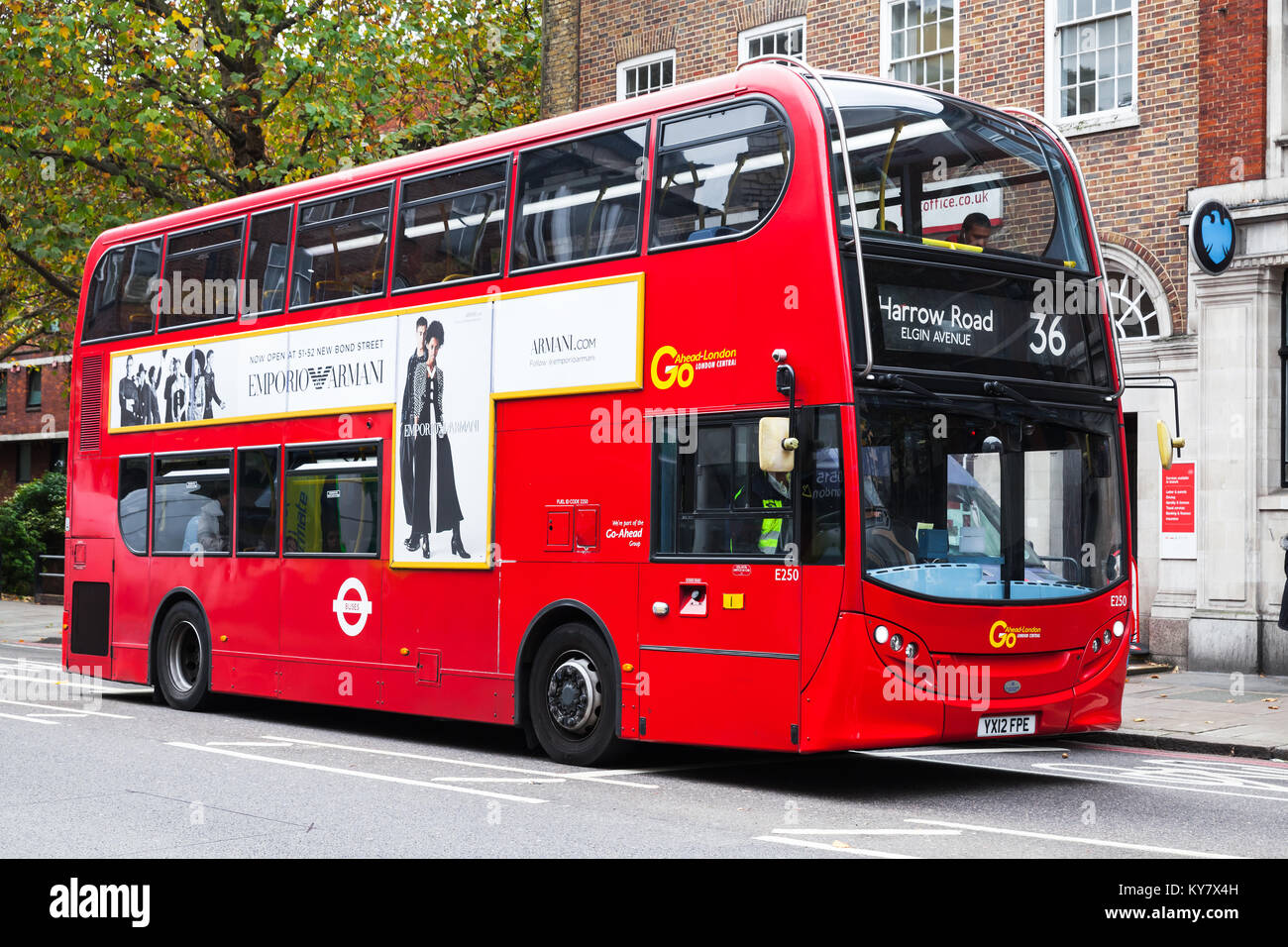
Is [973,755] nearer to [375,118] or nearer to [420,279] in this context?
[420,279]

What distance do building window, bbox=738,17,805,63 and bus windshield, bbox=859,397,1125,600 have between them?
11991 millimetres

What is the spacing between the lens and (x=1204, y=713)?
13938mm

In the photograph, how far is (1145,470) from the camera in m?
17.7

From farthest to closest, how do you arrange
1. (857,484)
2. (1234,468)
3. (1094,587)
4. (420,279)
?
(1234,468)
(420,279)
(1094,587)
(857,484)

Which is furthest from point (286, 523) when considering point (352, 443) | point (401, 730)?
point (401, 730)

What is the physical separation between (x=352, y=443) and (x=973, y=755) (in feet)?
18.2

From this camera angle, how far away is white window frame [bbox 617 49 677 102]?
74.7 feet

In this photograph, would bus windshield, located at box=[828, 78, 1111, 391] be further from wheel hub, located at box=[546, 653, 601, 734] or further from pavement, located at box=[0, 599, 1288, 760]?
pavement, located at box=[0, 599, 1288, 760]

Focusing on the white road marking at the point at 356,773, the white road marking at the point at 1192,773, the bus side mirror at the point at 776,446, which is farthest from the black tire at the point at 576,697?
the white road marking at the point at 1192,773

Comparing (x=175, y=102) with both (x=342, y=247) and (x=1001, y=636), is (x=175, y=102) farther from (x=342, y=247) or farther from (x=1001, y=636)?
(x=1001, y=636)

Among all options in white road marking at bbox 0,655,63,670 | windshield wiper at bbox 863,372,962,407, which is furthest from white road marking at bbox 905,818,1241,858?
white road marking at bbox 0,655,63,670

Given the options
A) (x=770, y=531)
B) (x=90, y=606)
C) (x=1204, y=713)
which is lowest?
(x=1204, y=713)

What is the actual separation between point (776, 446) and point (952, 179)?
2297mm

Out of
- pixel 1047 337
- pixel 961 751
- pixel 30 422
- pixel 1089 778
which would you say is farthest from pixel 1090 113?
pixel 30 422
